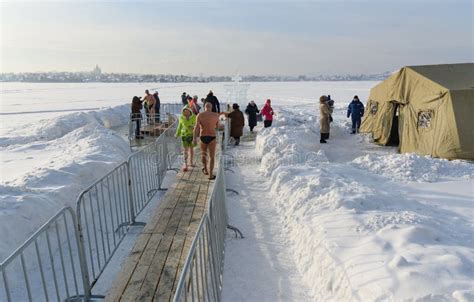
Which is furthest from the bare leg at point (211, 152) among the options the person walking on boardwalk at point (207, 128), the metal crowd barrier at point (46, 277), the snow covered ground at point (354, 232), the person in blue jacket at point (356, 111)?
the person in blue jacket at point (356, 111)

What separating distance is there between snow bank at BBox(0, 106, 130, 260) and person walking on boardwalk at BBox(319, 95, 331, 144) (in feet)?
24.7

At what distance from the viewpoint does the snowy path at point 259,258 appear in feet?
15.4

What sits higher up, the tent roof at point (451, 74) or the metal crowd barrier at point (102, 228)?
the tent roof at point (451, 74)

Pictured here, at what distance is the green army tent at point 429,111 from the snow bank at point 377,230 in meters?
1.25

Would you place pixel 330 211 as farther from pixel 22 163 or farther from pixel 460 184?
pixel 22 163

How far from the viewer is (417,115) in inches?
491

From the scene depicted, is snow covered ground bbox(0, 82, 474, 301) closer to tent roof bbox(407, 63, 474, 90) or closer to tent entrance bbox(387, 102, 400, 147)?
tent roof bbox(407, 63, 474, 90)

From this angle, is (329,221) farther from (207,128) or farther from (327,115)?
(327,115)

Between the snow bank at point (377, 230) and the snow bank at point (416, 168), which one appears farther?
the snow bank at point (416, 168)

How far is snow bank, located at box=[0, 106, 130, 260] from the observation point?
5.77m

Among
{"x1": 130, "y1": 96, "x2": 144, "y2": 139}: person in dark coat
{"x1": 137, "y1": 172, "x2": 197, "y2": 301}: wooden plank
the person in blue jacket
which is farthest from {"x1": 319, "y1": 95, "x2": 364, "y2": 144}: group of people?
{"x1": 137, "y1": 172, "x2": 197, "y2": 301}: wooden plank

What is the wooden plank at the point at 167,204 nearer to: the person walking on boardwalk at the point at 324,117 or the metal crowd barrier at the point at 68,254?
the metal crowd barrier at the point at 68,254

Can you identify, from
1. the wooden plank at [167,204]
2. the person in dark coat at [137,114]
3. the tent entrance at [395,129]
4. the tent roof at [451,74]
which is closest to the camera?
the wooden plank at [167,204]

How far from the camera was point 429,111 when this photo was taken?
39.4 feet
